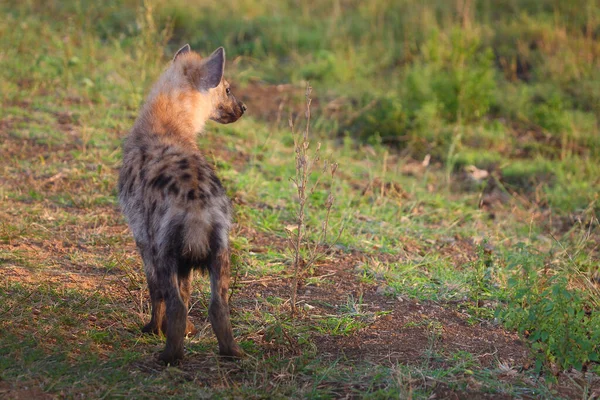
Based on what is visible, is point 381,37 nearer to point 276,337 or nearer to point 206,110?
point 206,110

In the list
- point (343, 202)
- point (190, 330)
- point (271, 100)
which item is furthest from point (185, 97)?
point (271, 100)

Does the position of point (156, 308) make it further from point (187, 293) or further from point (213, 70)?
point (213, 70)

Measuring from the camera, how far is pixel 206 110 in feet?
17.1

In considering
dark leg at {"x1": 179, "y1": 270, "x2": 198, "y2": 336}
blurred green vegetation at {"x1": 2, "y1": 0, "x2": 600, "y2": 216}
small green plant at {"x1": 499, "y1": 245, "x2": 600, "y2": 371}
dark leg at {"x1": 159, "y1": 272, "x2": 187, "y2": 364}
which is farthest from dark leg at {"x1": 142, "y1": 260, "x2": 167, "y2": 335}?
blurred green vegetation at {"x1": 2, "y1": 0, "x2": 600, "y2": 216}

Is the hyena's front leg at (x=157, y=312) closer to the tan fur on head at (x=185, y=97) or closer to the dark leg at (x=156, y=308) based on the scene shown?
the dark leg at (x=156, y=308)

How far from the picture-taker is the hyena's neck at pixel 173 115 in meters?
4.61

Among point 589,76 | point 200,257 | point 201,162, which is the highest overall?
point 201,162

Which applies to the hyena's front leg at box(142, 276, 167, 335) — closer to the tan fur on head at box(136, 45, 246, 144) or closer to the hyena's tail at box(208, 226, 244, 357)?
the hyena's tail at box(208, 226, 244, 357)

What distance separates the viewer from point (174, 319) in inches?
149

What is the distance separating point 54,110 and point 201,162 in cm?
378

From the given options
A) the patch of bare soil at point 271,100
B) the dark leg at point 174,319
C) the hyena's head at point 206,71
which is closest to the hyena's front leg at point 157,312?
the dark leg at point 174,319

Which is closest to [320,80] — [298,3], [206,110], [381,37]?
[381,37]

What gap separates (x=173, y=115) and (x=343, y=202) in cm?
209

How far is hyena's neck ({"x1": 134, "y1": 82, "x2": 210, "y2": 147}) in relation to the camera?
15.1 ft
